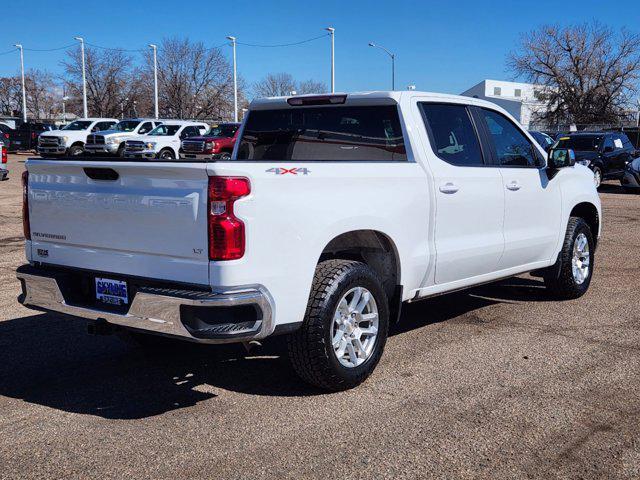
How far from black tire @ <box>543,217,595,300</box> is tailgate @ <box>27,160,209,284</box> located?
4.25 metres

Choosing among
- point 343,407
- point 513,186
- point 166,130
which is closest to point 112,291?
point 343,407

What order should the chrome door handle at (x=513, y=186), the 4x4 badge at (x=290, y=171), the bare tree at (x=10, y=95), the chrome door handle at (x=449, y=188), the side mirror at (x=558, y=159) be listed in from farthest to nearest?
the bare tree at (x=10, y=95)
the side mirror at (x=558, y=159)
the chrome door handle at (x=513, y=186)
the chrome door handle at (x=449, y=188)
the 4x4 badge at (x=290, y=171)

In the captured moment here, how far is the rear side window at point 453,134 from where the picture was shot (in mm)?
5532

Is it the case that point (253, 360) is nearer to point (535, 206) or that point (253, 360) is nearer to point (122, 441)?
point (122, 441)

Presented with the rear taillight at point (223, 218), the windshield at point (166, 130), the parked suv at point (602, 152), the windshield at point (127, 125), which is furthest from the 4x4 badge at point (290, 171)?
the windshield at point (127, 125)

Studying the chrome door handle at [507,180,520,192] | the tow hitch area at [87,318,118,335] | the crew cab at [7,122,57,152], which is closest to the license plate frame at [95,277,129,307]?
the tow hitch area at [87,318,118,335]

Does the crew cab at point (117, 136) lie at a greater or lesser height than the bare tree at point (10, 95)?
lesser

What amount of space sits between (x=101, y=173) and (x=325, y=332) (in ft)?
5.43

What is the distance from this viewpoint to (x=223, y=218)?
387 cm

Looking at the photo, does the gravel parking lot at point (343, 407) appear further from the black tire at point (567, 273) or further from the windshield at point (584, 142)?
the windshield at point (584, 142)

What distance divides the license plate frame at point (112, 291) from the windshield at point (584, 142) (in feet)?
67.8

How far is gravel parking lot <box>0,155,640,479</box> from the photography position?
3.63 meters

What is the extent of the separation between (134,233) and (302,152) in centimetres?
205

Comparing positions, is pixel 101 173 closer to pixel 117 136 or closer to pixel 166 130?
pixel 166 130
